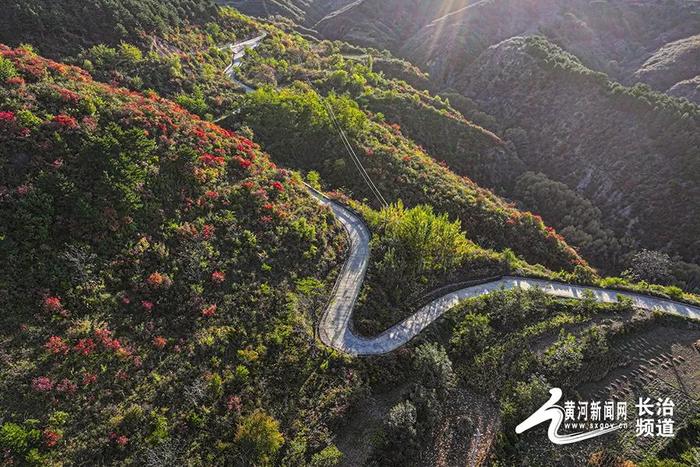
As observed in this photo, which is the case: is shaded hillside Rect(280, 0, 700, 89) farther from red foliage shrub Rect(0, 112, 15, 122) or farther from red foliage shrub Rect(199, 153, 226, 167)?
red foliage shrub Rect(0, 112, 15, 122)

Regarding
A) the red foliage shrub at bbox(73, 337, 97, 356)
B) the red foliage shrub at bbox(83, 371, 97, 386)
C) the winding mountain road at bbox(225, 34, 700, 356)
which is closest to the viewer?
the red foliage shrub at bbox(83, 371, 97, 386)

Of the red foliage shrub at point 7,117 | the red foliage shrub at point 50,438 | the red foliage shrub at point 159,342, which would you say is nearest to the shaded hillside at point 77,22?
the red foliage shrub at point 7,117

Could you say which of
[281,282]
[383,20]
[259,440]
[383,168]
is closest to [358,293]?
[281,282]

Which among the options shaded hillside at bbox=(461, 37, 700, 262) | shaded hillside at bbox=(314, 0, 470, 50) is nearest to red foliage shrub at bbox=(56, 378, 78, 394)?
shaded hillside at bbox=(461, 37, 700, 262)

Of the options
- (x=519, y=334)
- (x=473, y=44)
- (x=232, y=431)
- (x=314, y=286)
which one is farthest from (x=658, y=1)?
(x=232, y=431)

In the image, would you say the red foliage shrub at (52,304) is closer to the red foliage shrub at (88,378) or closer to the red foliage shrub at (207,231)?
the red foliage shrub at (88,378)

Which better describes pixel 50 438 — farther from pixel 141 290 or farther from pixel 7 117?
pixel 7 117

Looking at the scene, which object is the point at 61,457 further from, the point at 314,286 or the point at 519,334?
the point at 519,334
